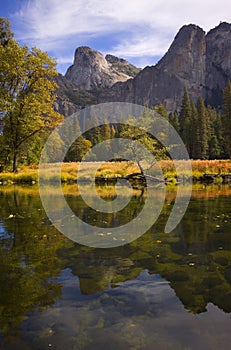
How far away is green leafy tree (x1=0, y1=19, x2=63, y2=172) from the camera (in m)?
28.8

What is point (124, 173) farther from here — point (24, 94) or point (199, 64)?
point (199, 64)

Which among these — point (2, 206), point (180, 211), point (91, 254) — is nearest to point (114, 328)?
point (91, 254)

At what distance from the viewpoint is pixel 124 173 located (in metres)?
32.2

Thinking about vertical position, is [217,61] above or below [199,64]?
above

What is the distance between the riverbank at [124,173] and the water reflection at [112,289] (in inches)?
857

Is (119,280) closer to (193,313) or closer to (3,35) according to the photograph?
(193,313)

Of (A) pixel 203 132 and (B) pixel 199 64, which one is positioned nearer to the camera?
(A) pixel 203 132

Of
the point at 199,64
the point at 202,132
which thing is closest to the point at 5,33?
the point at 202,132

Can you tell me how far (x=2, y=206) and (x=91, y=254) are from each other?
8992mm

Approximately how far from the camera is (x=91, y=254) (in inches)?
259

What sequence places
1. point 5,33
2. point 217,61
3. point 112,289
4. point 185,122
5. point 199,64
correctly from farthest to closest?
point 199,64, point 217,61, point 185,122, point 5,33, point 112,289

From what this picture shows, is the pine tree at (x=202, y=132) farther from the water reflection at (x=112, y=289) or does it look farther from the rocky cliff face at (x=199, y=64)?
the rocky cliff face at (x=199, y=64)

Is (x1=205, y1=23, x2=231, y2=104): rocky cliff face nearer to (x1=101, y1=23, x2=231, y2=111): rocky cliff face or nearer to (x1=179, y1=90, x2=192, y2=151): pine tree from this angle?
(x1=101, y1=23, x2=231, y2=111): rocky cliff face

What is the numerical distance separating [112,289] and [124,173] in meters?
27.5
